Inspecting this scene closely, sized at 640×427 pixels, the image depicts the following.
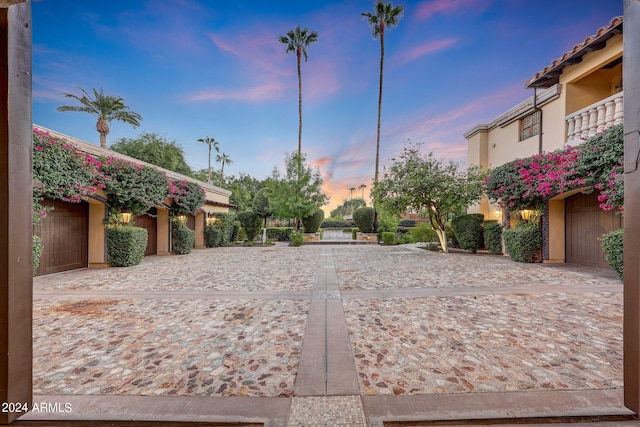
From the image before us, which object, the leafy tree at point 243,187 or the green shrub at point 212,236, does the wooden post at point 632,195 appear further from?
the leafy tree at point 243,187

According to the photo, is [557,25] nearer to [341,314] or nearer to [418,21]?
[418,21]

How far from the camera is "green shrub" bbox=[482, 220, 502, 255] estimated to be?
433 inches

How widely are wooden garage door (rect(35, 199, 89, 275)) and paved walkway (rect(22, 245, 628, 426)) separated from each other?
8.38 ft

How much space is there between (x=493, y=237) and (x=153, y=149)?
27.5 meters

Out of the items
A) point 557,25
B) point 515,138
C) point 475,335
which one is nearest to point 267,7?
point 557,25

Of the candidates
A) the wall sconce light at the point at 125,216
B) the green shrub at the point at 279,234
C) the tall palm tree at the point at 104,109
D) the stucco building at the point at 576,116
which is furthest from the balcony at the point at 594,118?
the tall palm tree at the point at 104,109

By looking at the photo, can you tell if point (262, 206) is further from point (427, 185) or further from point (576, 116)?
point (576, 116)

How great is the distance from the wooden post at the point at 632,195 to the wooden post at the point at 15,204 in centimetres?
397

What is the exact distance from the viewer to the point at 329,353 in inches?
104

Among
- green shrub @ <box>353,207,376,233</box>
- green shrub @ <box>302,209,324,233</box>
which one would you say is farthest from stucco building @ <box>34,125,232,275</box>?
green shrub @ <box>353,207,376,233</box>

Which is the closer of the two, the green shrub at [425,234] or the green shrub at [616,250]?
the green shrub at [616,250]

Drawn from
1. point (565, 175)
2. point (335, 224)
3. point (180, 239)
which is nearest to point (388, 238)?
point (565, 175)

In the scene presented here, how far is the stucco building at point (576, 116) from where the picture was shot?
735 centimetres

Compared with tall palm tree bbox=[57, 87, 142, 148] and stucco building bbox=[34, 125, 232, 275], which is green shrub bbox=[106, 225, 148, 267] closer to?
stucco building bbox=[34, 125, 232, 275]
